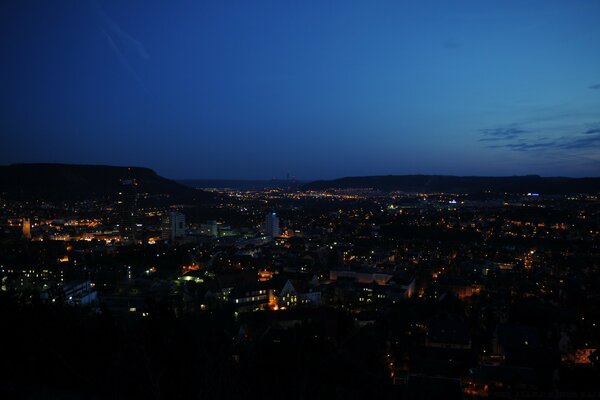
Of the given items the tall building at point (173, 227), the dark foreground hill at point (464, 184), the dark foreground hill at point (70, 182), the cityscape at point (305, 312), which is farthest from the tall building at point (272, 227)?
the dark foreground hill at point (464, 184)

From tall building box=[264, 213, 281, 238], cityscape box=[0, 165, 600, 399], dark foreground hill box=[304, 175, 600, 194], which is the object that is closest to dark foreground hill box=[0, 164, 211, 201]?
cityscape box=[0, 165, 600, 399]

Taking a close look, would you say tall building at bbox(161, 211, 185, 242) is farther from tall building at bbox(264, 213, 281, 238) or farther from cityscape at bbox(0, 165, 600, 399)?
tall building at bbox(264, 213, 281, 238)

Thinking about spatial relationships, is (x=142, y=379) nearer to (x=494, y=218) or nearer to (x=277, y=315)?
(x=277, y=315)

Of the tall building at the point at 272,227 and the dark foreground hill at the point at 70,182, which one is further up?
the dark foreground hill at the point at 70,182

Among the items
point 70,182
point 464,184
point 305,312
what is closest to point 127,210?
point 70,182

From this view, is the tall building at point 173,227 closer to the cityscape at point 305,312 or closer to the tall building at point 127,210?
the cityscape at point 305,312

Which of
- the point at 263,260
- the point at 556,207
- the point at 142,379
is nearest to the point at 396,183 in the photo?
the point at 556,207
